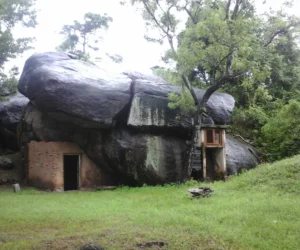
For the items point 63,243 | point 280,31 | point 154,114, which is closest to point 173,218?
point 63,243

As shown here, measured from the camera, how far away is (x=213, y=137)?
678 inches

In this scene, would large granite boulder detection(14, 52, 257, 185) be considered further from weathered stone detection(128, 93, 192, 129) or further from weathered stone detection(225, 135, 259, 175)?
weathered stone detection(225, 135, 259, 175)

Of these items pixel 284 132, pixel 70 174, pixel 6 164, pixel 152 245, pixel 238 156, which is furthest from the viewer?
pixel 70 174

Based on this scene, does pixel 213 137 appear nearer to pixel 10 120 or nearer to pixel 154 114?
pixel 154 114

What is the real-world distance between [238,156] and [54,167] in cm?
986

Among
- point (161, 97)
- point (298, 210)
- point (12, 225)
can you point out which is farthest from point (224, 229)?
point (161, 97)

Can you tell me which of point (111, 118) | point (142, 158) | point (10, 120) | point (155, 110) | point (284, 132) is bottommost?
point (142, 158)

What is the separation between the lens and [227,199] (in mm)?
10359

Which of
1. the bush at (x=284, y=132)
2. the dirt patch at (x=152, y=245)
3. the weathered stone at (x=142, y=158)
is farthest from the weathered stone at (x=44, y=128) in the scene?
the dirt patch at (x=152, y=245)

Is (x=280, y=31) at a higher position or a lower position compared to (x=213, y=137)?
higher

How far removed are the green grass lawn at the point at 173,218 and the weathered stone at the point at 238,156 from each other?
5424mm

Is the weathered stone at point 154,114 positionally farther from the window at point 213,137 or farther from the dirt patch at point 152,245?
the dirt patch at point 152,245

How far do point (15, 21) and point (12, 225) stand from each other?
46.5 ft

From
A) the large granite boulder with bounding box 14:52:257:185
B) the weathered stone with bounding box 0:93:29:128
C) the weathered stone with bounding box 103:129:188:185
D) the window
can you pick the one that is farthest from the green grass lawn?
the weathered stone with bounding box 0:93:29:128
